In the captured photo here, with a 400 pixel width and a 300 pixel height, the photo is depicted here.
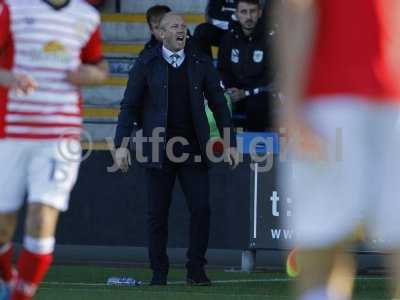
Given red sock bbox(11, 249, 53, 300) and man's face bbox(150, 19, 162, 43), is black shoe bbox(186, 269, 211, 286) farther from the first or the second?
red sock bbox(11, 249, 53, 300)

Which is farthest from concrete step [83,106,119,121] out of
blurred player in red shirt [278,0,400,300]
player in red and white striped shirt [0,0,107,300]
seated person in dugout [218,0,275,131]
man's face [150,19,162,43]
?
blurred player in red shirt [278,0,400,300]

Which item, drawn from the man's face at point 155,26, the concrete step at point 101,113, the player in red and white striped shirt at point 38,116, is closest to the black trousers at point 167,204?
the man's face at point 155,26

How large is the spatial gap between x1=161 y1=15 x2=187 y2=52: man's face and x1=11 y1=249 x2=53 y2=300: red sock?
191 inches

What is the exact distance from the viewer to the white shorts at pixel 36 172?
7012 millimetres

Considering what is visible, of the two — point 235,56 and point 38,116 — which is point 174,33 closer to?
point 235,56

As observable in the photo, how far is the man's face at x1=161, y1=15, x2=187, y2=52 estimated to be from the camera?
38.5ft

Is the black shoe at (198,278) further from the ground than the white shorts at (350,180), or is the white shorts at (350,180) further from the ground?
the white shorts at (350,180)

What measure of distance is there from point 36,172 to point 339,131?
8.99 feet

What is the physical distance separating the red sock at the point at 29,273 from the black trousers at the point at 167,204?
4.66 m

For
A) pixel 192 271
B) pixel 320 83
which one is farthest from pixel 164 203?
pixel 320 83

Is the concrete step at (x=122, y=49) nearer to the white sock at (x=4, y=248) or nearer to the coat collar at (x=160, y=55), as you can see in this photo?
the coat collar at (x=160, y=55)

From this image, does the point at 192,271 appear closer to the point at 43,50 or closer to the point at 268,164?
the point at 268,164

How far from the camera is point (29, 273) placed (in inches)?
279

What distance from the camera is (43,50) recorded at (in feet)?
23.5
